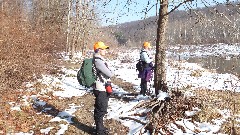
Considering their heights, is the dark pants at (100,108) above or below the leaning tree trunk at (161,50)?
below

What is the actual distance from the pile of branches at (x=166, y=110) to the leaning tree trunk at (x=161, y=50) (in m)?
0.49

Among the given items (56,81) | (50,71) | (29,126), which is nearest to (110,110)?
(29,126)

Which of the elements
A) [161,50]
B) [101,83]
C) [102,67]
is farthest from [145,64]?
[102,67]

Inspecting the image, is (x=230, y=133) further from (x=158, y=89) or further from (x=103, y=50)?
(x=103, y=50)

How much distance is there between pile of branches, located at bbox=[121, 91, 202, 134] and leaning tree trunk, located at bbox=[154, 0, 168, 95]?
49 cm

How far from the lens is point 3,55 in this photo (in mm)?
10922

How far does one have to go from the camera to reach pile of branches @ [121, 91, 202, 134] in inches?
285

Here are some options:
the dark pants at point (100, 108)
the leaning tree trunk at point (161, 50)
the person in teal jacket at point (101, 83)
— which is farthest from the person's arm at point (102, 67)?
the leaning tree trunk at point (161, 50)

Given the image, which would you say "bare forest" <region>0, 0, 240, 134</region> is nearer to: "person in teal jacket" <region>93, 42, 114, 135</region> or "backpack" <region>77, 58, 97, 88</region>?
"person in teal jacket" <region>93, 42, 114, 135</region>

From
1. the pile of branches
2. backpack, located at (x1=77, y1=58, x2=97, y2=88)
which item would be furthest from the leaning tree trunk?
backpack, located at (x1=77, y1=58, x2=97, y2=88)

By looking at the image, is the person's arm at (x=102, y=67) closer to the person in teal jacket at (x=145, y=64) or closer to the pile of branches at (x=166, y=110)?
the pile of branches at (x=166, y=110)

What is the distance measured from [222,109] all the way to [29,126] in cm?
520

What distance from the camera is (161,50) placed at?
8.47 meters

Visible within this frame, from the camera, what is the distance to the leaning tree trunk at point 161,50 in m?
8.30
